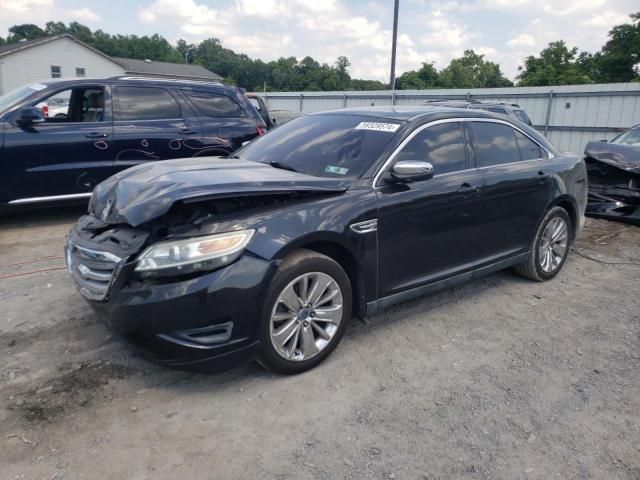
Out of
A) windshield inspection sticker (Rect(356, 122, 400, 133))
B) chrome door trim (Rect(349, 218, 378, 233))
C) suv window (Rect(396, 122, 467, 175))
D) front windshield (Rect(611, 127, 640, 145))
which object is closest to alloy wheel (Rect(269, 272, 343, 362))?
chrome door trim (Rect(349, 218, 378, 233))

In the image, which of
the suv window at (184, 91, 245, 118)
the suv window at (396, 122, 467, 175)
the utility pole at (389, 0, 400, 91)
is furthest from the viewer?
the utility pole at (389, 0, 400, 91)

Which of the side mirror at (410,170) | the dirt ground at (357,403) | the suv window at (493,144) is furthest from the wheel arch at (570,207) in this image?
the side mirror at (410,170)

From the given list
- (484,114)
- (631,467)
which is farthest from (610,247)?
(631,467)

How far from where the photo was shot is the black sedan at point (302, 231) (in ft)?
8.90

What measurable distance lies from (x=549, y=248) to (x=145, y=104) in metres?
5.41

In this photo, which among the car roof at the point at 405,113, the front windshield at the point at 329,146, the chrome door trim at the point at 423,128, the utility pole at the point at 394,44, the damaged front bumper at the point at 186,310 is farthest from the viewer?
the utility pole at the point at 394,44

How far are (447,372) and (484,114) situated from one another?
2380 mm

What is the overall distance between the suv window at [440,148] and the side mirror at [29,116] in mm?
4663

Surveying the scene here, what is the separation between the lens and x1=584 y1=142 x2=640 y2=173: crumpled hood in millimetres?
6941

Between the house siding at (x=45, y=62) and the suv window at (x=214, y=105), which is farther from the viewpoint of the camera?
the house siding at (x=45, y=62)

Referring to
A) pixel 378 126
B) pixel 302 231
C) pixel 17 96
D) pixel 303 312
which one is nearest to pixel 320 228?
pixel 302 231

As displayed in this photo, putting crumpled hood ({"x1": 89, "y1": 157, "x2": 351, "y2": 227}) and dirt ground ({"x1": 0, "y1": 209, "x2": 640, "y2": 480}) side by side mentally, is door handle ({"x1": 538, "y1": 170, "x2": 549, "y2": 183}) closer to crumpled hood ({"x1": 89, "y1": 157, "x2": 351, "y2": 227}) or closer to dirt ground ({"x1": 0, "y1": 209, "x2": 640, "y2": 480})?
dirt ground ({"x1": 0, "y1": 209, "x2": 640, "y2": 480})

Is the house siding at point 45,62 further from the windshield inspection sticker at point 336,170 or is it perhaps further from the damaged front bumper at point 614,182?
the windshield inspection sticker at point 336,170

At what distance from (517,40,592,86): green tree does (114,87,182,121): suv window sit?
139 feet
